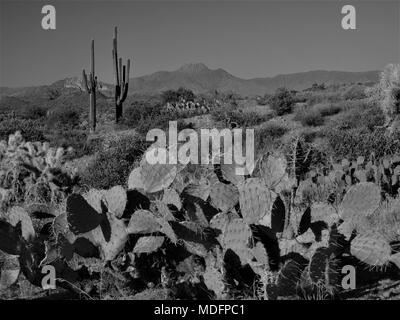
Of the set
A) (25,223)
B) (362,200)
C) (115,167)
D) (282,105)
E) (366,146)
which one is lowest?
(115,167)

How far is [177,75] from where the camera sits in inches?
3536

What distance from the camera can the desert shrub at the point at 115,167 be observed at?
27.1 feet

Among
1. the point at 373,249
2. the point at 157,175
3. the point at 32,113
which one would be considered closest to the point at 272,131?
the point at 157,175

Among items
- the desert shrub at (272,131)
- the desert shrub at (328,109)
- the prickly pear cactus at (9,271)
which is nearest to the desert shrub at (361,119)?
the desert shrub at (328,109)

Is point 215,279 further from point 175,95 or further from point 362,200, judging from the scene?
point 175,95

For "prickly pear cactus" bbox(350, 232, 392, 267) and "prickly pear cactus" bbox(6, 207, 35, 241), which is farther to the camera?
"prickly pear cactus" bbox(6, 207, 35, 241)

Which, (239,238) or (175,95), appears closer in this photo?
(239,238)

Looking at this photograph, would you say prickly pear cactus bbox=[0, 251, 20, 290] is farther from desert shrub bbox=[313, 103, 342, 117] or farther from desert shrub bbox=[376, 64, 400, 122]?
desert shrub bbox=[313, 103, 342, 117]

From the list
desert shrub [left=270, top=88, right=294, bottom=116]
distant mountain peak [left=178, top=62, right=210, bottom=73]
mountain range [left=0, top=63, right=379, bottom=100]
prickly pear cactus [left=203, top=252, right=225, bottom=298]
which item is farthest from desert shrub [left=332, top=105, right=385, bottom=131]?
distant mountain peak [left=178, top=62, right=210, bottom=73]

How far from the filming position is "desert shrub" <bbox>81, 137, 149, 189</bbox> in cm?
827

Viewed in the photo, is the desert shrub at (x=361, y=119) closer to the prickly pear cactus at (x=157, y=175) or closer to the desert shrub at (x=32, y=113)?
the prickly pear cactus at (x=157, y=175)

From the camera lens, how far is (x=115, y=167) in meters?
9.22

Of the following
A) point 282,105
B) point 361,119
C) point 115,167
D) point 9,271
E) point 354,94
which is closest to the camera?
point 9,271
